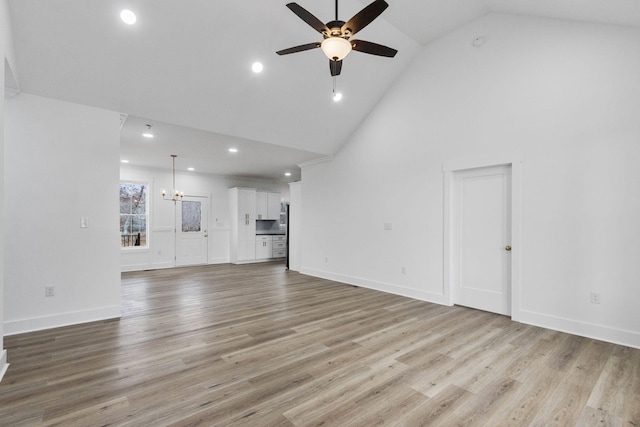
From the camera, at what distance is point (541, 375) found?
2.53 meters

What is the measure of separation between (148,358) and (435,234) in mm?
4037

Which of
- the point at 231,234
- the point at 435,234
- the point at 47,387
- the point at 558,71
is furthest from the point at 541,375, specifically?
the point at 231,234

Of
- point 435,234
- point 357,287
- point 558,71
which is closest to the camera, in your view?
point 558,71

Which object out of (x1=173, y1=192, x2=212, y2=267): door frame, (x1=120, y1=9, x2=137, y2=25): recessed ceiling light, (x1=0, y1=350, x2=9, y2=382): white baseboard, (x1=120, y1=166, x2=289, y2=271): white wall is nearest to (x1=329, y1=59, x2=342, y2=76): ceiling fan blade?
(x1=120, y1=9, x2=137, y2=25): recessed ceiling light

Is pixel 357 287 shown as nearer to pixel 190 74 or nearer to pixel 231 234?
pixel 190 74

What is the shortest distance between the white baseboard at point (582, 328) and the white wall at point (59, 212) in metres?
5.28

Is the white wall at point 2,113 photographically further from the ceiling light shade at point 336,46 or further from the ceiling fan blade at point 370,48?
the ceiling fan blade at point 370,48

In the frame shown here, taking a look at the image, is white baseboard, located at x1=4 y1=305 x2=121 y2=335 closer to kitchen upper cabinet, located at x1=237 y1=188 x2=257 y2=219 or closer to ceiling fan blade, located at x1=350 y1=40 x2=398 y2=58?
ceiling fan blade, located at x1=350 y1=40 x2=398 y2=58

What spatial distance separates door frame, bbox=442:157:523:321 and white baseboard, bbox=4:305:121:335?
463 centimetres

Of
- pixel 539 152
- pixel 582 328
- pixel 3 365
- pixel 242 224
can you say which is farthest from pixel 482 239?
pixel 242 224

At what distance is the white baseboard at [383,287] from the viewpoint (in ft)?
15.7

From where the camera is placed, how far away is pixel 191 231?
29.6 feet

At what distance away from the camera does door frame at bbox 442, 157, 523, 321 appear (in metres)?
3.90

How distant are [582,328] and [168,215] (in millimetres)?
8889
